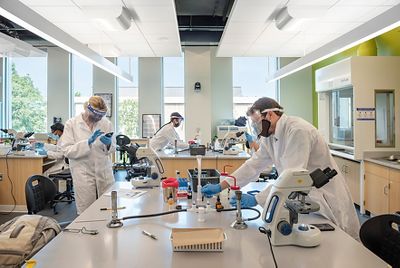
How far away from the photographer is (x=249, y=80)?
290 inches

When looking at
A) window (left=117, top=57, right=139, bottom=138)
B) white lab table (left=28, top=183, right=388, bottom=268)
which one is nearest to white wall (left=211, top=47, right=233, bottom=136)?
window (left=117, top=57, right=139, bottom=138)

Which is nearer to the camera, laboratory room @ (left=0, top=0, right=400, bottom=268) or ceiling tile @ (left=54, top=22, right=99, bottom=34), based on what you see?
laboratory room @ (left=0, top=0, right=400, bottom=268)

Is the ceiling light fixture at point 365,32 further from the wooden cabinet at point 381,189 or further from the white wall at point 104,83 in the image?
the white wall at point 104,83

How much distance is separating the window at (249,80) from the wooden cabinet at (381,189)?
149 inches

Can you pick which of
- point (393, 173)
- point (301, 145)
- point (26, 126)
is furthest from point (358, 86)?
point (26, 126)

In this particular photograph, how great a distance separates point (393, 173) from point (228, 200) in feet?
7.97

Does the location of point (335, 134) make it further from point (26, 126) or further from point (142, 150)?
point (26, 126)

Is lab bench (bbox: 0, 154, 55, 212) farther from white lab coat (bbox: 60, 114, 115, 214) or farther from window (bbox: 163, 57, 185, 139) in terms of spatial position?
window (bbox: 163, 57, 185, 139)

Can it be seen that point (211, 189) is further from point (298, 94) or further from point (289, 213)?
point (298, 94)

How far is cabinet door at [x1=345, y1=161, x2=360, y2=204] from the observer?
A: 13.6 feet

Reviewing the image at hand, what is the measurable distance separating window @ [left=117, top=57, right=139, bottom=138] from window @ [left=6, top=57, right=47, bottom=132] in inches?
70.6

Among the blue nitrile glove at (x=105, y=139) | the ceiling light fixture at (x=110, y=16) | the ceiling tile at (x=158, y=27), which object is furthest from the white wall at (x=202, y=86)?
the blue nitrile glove at (x=105, y=139)

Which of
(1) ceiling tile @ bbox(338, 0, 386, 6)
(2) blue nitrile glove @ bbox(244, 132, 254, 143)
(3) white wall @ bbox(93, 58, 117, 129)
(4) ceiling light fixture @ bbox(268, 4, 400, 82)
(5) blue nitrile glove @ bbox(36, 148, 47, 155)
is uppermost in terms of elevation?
(1) ceiling tile @ bbox(338, 0, 386, 6)

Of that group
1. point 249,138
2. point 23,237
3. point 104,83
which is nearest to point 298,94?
point 249,138
